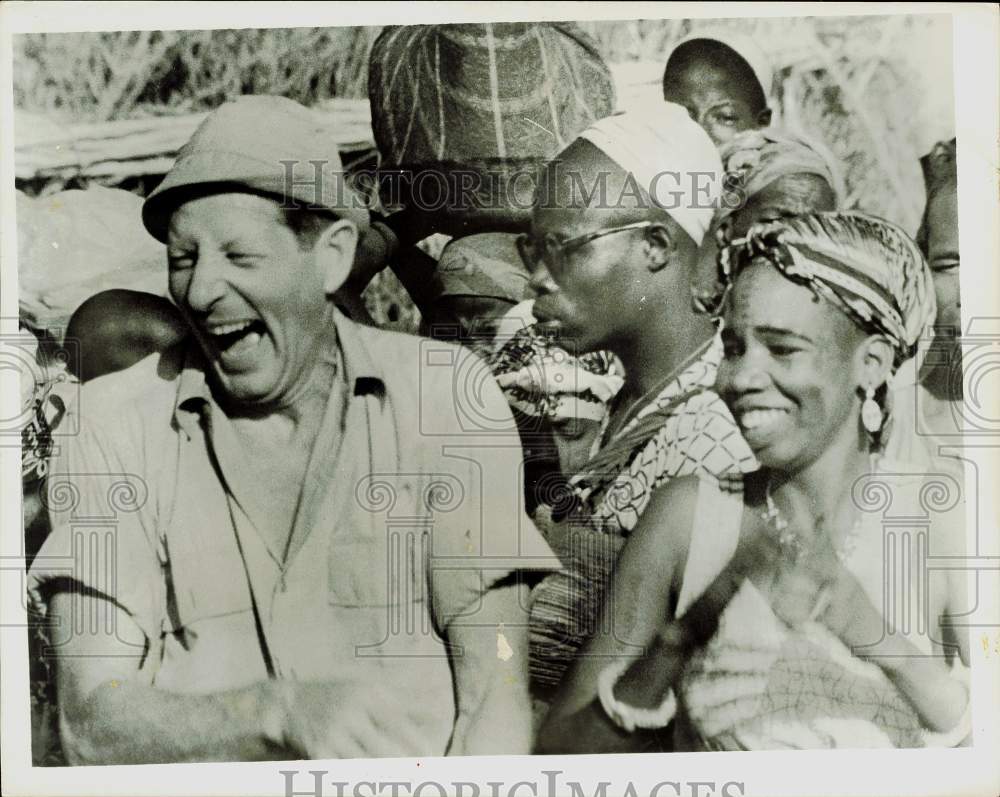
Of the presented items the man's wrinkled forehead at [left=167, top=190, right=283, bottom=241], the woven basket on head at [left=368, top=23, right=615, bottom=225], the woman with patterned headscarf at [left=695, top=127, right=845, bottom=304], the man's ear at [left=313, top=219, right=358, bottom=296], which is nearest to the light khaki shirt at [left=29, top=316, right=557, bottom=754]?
the man's ear at [left=313, top=219, right=358, bottom=296]

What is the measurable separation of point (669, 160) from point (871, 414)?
2.84 ft

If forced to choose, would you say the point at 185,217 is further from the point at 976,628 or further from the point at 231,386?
the point at 976,628

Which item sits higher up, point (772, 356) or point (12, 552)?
point (772, 356)

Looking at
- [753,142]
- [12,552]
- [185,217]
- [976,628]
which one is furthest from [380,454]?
[976,628]

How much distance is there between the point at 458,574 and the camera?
2.65 m

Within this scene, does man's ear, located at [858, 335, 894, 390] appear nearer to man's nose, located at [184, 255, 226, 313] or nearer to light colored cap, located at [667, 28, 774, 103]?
light colored cap, located at [667, 28, 774, 103]

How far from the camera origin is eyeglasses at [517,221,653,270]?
267 centimetres

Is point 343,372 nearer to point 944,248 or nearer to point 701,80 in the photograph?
point 701,80

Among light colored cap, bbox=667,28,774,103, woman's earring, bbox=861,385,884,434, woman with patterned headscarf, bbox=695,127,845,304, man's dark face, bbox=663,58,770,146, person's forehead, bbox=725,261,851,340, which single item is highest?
light colored cap, bbox=667,28,774,103

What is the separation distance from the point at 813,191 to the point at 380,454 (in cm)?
135

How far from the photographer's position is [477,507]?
2.66 m

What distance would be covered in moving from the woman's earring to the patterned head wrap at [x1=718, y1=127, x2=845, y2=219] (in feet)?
1.69

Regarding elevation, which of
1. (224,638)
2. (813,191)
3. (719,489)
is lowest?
(224,638)

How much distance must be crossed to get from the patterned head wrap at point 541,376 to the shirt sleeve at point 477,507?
1.9 inches
